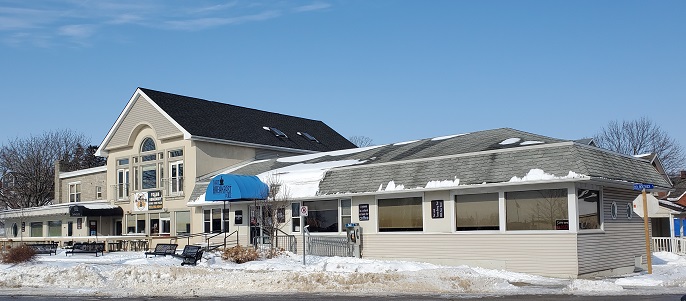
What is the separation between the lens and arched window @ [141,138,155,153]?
42.1 meters

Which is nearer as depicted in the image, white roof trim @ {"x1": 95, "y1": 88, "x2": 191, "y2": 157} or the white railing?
the white railing

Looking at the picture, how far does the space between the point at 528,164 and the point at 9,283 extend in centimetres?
1667

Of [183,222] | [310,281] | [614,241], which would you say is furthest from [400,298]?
[183,222]

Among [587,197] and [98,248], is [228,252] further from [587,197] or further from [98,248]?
[587,197]

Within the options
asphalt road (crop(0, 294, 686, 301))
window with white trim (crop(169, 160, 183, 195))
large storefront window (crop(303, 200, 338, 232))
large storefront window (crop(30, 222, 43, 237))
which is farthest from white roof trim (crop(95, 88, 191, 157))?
asphalt road (crop(0, 294, 686, 301))

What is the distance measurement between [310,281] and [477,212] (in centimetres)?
749

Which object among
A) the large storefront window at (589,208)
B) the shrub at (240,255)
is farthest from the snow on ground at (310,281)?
the shrub at (240,255)

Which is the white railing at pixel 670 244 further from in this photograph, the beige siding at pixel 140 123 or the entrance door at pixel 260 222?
the beige siding at pixel 140 123

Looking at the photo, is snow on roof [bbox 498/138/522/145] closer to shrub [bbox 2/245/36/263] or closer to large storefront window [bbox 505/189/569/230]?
large storefront window [bbox 505/189/569/230]

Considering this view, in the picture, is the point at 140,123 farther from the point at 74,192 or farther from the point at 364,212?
the point at 364,212

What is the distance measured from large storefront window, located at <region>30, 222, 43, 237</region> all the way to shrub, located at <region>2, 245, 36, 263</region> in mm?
24606

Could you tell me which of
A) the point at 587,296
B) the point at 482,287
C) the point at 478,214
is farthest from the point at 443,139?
the point at 587,296

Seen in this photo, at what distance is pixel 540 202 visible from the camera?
77.3 feet

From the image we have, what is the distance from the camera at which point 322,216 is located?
100 ft
